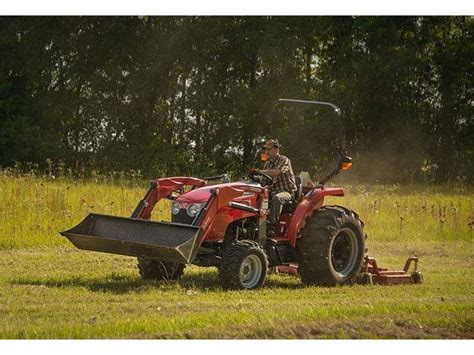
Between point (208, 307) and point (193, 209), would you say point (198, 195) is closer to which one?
point (193, 209)

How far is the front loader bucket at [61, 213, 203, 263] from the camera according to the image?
27.4 ft

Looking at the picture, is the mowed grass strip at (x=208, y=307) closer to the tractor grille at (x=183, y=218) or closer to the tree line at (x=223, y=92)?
the tractor grille at (x=183, y=218)

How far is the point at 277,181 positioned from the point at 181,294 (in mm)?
1753

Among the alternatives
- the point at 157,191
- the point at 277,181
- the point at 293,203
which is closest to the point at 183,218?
the point at 157,191

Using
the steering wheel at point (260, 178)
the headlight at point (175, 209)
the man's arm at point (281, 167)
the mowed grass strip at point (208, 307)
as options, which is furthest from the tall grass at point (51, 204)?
the man's arm at point (281, 167)

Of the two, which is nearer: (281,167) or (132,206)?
(281,167)

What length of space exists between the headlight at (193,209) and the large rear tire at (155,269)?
81 cm

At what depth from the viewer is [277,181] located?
965 centimetres

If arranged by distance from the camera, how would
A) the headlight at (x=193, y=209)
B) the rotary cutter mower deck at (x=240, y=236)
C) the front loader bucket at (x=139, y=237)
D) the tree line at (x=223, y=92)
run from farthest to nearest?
the tree line at (x=223, y=92) → the headlight at (x=193, y=209) → the rotary cutter mower deck at (x=240, y=236) → the front loader bucket at (x=139, y=237)

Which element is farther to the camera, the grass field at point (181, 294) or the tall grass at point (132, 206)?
the tall grass at point (132, 206)

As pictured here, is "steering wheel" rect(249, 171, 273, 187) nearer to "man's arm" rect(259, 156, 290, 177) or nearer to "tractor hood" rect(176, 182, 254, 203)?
"man's arm" rect(259, 156, 290, 177)

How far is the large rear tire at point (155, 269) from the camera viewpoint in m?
9.54

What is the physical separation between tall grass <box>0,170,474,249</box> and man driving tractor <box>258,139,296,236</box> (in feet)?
A: 13.3

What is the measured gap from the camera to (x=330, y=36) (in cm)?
1583
